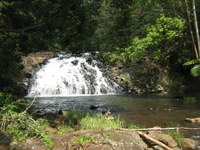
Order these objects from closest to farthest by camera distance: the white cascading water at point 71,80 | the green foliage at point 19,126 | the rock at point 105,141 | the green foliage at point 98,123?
the rock at point 105,141 → the green foliage at point 19,126 → the green foliage at point 98,123 → the white cascading water at point 71,80

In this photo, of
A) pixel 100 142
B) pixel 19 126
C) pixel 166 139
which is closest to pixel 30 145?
pixel 19 126

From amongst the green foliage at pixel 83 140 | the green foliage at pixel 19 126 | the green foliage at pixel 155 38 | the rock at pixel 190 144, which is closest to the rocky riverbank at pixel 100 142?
the green foliage at pixel 83 140

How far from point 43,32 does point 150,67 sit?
19.6m

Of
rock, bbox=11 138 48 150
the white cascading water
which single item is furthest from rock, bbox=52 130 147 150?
the white cascading water

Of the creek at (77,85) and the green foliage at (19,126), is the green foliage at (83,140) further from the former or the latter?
the creek at (77,85)

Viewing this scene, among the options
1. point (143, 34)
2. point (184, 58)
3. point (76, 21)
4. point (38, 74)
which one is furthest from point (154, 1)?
point (76, 21)

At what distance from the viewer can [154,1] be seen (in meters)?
25.5

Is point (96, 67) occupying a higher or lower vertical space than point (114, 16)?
lower

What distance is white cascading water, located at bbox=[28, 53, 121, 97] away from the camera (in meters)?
28.1

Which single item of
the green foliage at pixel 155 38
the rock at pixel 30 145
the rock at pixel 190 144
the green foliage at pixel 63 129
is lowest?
the rock at pixel 190 144

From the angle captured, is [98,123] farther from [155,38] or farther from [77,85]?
[77,85]

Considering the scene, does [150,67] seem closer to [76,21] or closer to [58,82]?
[58,82]

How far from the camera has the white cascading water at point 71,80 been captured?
28.1 meters

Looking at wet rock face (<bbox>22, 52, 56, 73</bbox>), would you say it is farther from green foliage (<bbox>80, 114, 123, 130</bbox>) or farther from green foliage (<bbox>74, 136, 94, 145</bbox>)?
green foliage (<bbox>74, 136, 94, 145</bbox>)
